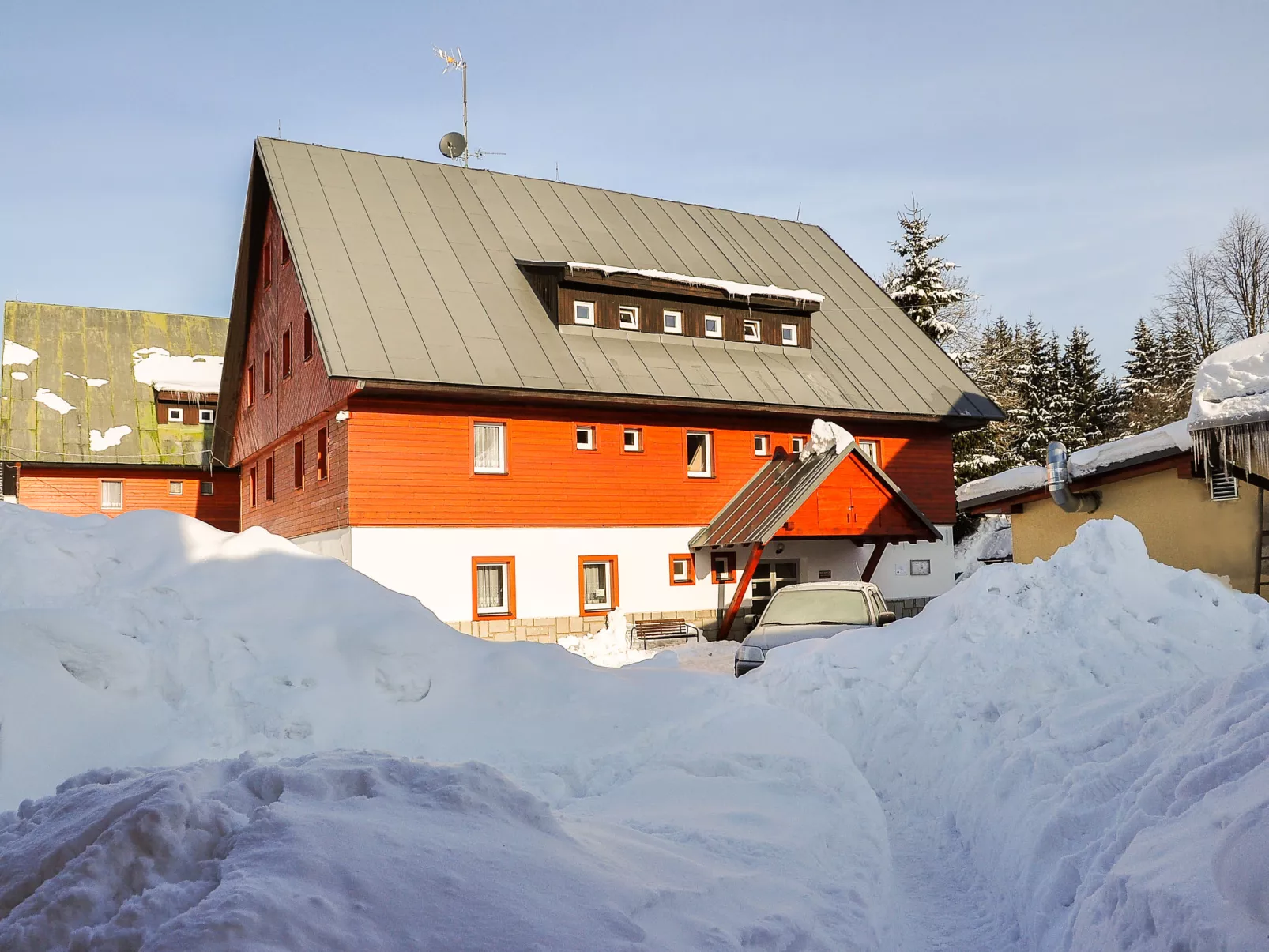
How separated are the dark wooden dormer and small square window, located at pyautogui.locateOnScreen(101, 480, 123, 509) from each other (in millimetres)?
16625

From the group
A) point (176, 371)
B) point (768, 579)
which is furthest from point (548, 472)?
point (176, 371)

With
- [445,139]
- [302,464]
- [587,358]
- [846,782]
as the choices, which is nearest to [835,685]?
[846,782]

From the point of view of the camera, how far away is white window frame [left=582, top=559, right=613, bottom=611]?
906 inches

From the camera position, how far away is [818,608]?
14000 millimetres

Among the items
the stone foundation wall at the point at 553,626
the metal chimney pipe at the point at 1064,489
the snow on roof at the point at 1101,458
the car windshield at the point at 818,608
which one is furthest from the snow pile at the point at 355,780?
the stone foundation wall at the point at 553,626

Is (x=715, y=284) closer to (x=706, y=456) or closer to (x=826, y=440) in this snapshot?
(x=706, y=456)

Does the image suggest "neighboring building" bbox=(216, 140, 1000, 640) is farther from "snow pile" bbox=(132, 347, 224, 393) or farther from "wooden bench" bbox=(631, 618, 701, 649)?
"snow pile" bbox=(132, 347, 224, 393)

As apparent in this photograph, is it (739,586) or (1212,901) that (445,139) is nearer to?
(739,586)

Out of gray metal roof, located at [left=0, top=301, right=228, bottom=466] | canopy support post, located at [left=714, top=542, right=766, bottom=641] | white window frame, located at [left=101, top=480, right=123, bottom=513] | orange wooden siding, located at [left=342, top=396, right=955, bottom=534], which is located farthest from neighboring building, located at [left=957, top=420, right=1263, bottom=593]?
white window frame, located at [left=101, top=480, right=123, bottom=513]

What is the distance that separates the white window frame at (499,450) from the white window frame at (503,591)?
200 cm

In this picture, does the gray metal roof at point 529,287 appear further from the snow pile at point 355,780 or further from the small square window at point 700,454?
the snow pile at point 355,780

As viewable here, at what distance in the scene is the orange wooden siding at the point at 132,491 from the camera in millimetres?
32094

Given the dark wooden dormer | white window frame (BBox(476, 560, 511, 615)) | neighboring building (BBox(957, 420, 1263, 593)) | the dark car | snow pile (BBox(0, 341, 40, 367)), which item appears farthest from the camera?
snow pile (BBox(0, 341, 40, 367))

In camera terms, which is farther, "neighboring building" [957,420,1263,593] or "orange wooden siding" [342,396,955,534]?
"orange wooden siding" [342,396,955,534]
